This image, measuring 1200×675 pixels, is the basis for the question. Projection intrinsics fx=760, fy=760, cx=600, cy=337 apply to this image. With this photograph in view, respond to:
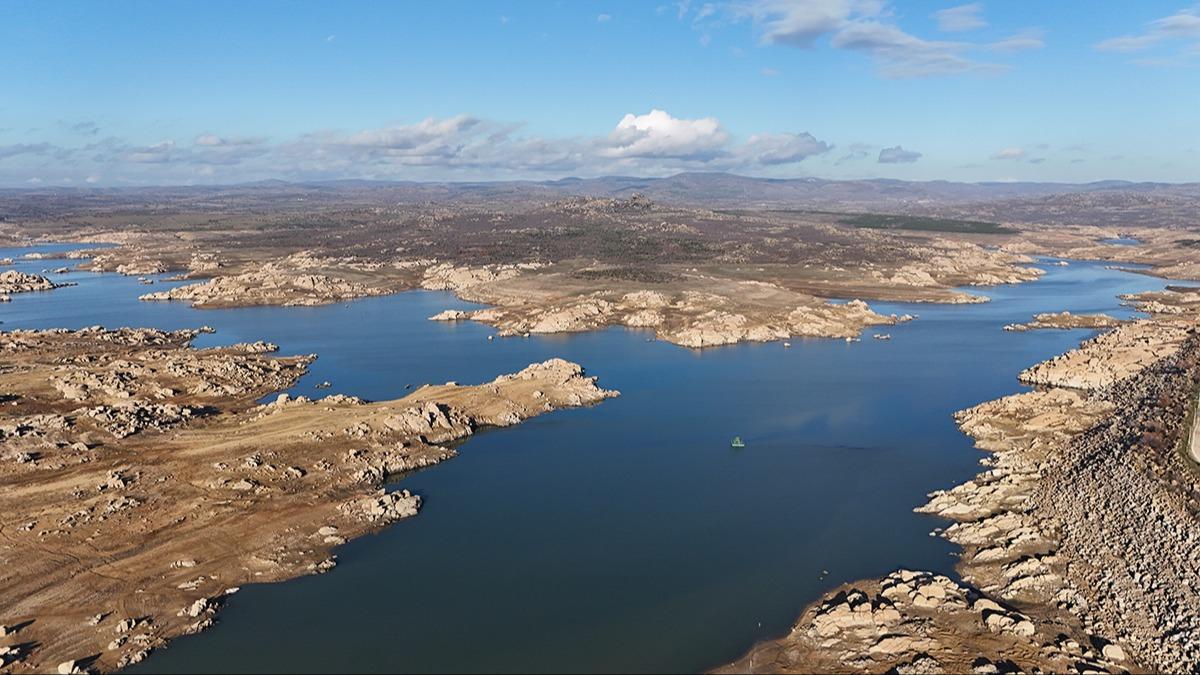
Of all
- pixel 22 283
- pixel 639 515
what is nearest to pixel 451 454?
pixel 639 515

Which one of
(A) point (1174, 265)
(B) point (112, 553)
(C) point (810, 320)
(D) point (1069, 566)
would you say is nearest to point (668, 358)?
(C) point (810, 320)

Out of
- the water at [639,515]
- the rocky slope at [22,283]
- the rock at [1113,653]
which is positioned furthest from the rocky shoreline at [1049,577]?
the rocky slope at [22,283]

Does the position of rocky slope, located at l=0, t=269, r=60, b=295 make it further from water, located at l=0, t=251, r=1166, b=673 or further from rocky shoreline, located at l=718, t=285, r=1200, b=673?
rocky shoreline, located at l=718, t=285, r=1200, b=673

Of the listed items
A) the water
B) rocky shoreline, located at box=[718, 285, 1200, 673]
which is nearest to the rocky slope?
the water

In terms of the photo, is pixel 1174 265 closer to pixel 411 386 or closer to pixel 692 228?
pixel 692 228

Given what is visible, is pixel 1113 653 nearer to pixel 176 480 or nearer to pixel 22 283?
pixel 176 480

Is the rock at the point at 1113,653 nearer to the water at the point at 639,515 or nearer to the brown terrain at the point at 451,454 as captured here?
the brown terrain at the point at 451,454
